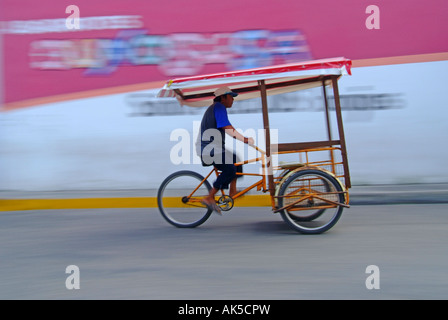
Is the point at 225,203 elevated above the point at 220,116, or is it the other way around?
the point at 220,116

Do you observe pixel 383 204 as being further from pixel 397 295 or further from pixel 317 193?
pixel 397 295

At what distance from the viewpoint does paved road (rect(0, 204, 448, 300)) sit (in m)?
3.72

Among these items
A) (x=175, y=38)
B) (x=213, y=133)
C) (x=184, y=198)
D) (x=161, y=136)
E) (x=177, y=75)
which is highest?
(x=175, y=38)

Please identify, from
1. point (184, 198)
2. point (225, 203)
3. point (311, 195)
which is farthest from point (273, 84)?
point (184, 198)

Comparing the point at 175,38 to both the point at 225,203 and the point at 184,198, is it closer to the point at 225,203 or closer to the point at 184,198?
the point at 184,198

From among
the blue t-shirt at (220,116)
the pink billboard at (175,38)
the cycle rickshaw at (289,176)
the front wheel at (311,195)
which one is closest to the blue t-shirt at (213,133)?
the blue t-shirt at (220,116)

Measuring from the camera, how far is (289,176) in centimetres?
526

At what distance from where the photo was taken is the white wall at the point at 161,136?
28.3 ft

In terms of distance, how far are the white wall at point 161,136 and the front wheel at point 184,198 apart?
2993 millimetres

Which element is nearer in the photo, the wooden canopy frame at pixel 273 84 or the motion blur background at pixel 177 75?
the wooden canopy frame at pixel 273 84

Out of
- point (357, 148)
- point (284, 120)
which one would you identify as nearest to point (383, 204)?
point (357, 148)

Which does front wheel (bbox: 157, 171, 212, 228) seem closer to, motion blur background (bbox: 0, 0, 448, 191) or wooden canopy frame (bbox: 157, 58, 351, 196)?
wooden canopy frame (bbox: 157, 58, 351, 196)

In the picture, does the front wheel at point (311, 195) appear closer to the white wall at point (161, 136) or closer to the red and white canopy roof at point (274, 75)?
the red and white canopy roof at point (274, 75)

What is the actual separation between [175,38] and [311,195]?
496cm
